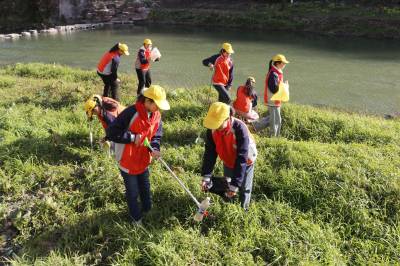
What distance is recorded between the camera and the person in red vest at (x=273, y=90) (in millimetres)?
6250

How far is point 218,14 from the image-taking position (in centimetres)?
2730

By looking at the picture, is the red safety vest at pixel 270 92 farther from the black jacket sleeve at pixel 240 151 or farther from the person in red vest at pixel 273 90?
the black jacket sleeve at pixel 240 151

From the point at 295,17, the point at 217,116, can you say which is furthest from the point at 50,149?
the point at 295,17

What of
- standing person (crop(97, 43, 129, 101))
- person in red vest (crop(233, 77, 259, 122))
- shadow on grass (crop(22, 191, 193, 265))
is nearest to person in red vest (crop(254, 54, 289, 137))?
person in red vest (crop(233, 77, 259, 122))

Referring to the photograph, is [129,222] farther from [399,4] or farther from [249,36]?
[399,4]

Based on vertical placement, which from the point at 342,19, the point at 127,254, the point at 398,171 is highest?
the point at 342,19

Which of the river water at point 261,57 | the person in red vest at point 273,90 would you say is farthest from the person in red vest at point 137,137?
the river water at point 261,57

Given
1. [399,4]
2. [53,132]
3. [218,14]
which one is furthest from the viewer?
[218,14]

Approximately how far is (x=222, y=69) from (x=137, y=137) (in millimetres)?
3771

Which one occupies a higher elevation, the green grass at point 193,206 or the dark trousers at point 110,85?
the dark trousers at point 110,85

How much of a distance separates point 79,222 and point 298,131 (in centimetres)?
442

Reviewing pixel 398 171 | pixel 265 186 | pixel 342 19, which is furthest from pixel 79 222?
pixel 342 19

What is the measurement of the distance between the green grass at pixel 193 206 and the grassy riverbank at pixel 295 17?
1699cm

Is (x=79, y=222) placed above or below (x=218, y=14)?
below
